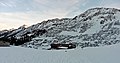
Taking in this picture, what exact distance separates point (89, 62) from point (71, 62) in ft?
4.22

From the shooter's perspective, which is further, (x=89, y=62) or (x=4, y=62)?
(x=89, y=62)

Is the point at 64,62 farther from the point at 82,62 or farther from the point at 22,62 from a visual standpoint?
the point at 22,62

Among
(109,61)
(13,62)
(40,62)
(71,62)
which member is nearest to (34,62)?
(40,62)

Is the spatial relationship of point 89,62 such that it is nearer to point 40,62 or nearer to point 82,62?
point 82,62

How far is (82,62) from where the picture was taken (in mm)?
15641

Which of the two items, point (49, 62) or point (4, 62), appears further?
point (49, 62)

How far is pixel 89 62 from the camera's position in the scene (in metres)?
15.6

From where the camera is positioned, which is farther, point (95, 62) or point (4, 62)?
point (95, 62)

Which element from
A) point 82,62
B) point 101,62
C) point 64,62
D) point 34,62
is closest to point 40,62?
point 34,62

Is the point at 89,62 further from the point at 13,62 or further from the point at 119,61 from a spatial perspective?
the point at 13,62

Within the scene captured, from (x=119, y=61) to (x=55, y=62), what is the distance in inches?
179

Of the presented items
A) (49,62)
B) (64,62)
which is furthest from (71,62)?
(49,62)

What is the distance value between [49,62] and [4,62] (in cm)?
310

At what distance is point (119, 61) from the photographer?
1547cm
